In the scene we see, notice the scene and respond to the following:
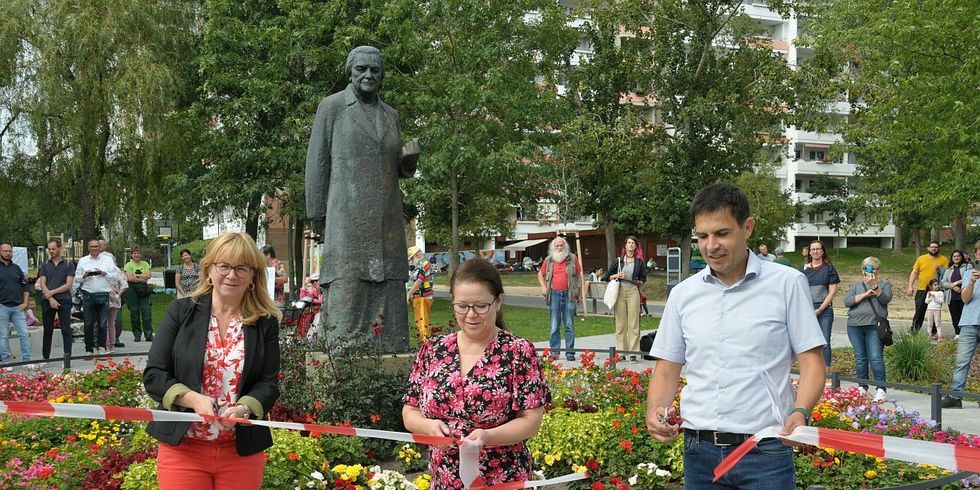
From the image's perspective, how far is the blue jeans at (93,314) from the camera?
1505 cm

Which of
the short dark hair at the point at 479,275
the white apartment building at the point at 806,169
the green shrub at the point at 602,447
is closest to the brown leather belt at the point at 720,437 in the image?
the short dark hair at the point at 479,275

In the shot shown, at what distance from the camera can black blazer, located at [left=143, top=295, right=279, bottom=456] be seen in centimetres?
354

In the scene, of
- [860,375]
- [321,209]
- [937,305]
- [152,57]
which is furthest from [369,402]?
[152,57]

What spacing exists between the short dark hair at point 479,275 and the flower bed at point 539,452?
1.74 meters

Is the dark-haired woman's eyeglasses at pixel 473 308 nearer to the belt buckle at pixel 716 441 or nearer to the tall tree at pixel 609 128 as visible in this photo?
the belt buckle at pixel 716 441

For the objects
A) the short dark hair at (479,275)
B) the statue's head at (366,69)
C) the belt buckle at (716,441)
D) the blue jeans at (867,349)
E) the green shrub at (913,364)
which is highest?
the statue's head at (366,69)

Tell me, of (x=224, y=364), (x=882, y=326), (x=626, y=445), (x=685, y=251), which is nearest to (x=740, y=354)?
(x=224, y=364)

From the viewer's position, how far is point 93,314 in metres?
15.2

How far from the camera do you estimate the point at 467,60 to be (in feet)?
87.2

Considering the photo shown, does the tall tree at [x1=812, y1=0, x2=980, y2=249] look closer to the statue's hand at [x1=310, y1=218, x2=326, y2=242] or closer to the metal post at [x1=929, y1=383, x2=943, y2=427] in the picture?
the metal post at [x1=929, y1=383, x2=943, y2=427]

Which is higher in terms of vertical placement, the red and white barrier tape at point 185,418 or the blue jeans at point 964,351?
the red and white barrier tape at point 185,418

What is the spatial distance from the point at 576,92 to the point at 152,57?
16753 millimetres

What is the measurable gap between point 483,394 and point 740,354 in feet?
3.04

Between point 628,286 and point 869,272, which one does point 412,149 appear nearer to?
point 869,272
